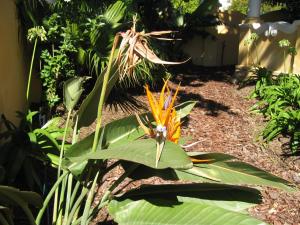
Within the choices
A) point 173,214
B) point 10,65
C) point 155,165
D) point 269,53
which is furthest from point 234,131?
point 155,165

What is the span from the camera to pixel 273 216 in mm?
4094

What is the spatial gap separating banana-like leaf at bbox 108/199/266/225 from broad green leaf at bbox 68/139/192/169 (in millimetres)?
332

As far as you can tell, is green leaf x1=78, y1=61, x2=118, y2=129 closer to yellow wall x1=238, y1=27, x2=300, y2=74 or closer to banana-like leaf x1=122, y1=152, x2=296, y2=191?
banana-like leaf x1=122, y1=152, x2=296, y2=191

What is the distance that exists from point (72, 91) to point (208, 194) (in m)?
0.93

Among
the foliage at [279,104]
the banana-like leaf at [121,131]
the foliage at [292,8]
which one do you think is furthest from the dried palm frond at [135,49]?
the foliage at [292,8]

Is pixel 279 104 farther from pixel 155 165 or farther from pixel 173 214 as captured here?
pixel 155 165

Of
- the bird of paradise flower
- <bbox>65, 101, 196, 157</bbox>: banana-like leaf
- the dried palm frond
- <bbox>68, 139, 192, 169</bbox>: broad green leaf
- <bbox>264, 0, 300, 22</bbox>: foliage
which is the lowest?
<bbox>65, 101, 196, 157</bbox>: banana-like leaf

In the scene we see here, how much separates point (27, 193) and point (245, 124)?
527 centimetres

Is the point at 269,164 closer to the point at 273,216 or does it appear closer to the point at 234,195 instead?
the point at 273,216

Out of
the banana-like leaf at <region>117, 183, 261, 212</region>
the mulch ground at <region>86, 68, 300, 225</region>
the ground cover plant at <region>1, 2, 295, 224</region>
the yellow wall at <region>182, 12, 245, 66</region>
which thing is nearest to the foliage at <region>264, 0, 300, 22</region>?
the yellow wall at <region>182, 12, 245, 66</region>

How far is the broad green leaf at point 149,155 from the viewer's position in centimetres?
155

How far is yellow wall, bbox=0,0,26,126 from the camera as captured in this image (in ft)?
15.7

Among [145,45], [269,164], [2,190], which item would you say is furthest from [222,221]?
[269,164]

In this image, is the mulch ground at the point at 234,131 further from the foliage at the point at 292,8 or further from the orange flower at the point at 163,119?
the foliage at the point at 292,8
